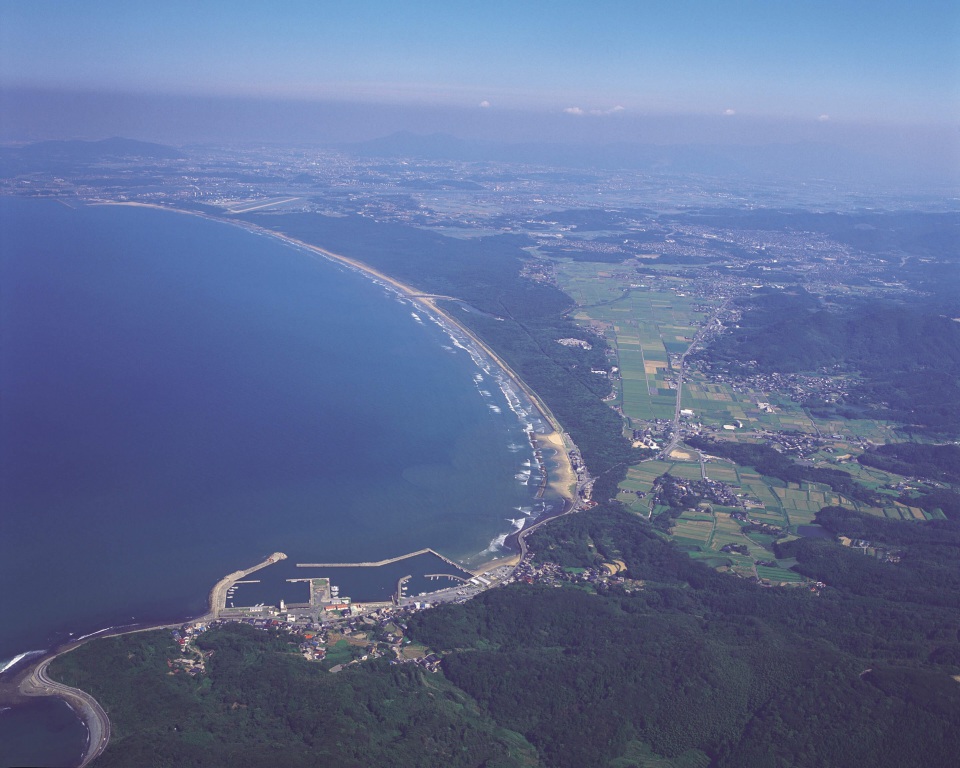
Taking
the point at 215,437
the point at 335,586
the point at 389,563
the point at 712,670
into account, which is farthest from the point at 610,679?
the point at 215,437

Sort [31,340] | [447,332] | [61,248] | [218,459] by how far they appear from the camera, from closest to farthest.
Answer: [218,459] → [31,340] → [447,332] → [61,248]

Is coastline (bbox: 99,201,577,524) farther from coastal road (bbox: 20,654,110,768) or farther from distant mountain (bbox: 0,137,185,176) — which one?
distant mountain (bbox: 0,137,185,176)

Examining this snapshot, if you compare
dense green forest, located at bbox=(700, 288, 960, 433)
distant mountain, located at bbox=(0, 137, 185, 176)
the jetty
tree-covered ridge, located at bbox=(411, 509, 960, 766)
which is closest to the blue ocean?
the jetty

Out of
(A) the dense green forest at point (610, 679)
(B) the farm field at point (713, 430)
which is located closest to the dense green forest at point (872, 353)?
(B) the farm field at point (713, 430)

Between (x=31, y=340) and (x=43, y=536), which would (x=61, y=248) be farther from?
(x=43, y=536)

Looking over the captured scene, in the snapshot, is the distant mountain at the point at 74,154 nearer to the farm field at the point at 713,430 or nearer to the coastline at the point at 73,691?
the farm field at the point at 713,430

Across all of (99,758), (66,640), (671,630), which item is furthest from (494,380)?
(99,758)

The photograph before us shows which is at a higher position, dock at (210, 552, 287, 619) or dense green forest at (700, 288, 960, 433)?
dense green forest at (700, 288, 960, 433)

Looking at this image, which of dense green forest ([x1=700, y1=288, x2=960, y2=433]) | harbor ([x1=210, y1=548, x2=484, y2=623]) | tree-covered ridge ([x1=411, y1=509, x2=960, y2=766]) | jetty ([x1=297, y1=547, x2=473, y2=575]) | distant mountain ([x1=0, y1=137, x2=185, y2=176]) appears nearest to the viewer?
tree-covered ridge ([x1=411, y1=509, x2=960, y2=766])
